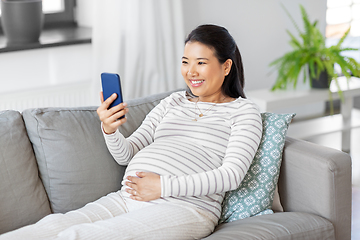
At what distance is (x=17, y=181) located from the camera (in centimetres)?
150

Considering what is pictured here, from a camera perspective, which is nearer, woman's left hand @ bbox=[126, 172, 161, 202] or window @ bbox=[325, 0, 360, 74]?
woman's left hand @ bbox=[126, 172, 161, 202]

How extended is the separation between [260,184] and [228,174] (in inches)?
7.6

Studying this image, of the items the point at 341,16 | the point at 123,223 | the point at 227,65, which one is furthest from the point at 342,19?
the point at 123,223

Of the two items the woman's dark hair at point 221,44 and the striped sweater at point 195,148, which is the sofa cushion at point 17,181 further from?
the woman's dark hair at point 221,44

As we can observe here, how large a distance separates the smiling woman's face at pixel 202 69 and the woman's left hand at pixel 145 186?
1.17 ft

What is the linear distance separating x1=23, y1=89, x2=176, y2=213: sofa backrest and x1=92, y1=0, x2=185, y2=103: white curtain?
959 mm

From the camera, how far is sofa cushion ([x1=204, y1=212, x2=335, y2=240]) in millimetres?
1361

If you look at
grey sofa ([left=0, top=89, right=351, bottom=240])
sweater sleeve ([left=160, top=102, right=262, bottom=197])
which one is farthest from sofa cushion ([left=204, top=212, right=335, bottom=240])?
sweater sleeve ([left=160, top=102, right=262, bottom=197])

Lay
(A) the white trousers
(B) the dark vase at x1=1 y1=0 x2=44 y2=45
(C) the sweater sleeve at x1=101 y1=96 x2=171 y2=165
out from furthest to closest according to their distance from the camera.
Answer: (B) the dark vase at x1=1 y1=0 x2=44 y2=45, (C) the sweater sleeve at x1=101 y1=96 x2=171 y2=165, (A) the white trousers

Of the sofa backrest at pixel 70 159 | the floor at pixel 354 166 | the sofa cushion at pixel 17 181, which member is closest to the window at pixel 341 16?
the floor at pixel 354 166

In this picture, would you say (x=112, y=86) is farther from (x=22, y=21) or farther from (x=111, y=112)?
(x=22, y=21)

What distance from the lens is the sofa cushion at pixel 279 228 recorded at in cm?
136

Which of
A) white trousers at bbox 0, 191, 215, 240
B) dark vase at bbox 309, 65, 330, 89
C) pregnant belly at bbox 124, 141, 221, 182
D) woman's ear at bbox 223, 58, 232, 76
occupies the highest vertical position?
woman's ear at bbox 223, 58, 232, 76

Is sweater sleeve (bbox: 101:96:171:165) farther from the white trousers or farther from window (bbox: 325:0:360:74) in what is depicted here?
window (bbox: 325:0:360:74)
